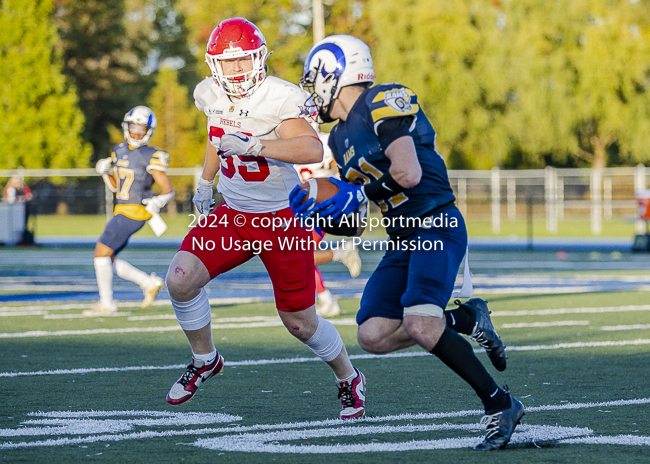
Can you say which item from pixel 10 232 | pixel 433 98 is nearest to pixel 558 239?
pixel 433 98

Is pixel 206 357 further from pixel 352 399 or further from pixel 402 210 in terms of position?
pixel 402 210

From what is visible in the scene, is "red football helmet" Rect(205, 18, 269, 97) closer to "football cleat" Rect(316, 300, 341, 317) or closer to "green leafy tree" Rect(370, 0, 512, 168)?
"football cleat" Rect(316, 300, 341, 317)

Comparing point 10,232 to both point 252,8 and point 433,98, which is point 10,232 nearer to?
point 433,98

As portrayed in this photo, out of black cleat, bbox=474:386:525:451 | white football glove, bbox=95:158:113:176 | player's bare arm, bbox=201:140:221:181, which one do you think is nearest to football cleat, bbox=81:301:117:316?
white football glove, bbox=95:158:113:176

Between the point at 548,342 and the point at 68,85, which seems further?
the point at 68,85

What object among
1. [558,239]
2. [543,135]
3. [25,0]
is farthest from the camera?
[25,0]

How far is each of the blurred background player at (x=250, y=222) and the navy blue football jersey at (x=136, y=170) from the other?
4.45 meters

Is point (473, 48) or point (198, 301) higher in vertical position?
point (473, 48)

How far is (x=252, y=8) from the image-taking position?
4684 cm

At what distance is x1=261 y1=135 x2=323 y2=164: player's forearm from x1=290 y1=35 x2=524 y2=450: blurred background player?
0.28 metres

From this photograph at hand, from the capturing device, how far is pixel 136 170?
9.50m

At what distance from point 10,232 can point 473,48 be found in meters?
19.0

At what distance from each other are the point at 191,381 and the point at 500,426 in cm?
172

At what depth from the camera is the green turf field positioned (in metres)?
3.90
